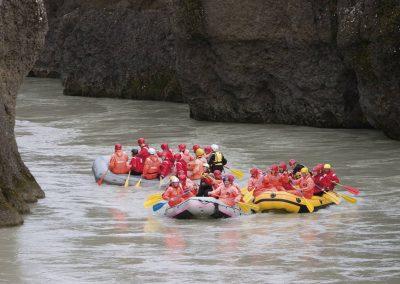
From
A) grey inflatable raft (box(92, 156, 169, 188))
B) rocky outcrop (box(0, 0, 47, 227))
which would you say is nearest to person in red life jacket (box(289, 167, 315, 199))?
grey inflatable raft (box(92, 156, 169, 188))

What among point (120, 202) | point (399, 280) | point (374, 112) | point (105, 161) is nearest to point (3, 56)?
point (120, 202)

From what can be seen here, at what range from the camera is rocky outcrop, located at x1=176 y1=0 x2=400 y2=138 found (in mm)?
37031

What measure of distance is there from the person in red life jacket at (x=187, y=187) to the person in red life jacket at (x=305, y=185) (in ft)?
6.65

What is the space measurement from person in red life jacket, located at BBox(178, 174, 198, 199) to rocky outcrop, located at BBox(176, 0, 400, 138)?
1137 centimetres

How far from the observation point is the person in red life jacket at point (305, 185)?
2567cm

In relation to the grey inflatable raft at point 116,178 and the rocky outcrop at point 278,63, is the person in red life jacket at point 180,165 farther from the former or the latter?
the rocky outcrop at point 278,63

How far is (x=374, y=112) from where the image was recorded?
3625cm

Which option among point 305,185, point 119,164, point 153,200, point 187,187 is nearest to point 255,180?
point 305,185

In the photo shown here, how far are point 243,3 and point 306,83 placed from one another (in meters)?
3.33

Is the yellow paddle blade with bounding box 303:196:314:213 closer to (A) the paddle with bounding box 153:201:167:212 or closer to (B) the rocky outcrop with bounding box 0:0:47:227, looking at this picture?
(A) the paddle with bounding box 153:201:167:212

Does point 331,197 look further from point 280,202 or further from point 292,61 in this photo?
point 292,61

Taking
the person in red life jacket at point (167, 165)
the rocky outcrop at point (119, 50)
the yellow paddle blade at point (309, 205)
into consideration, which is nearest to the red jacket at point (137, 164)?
the person in red life jacket at point (167, 165)

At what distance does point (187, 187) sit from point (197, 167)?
363 centimetres

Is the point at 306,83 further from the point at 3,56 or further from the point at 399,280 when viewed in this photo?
the point at 399,280
